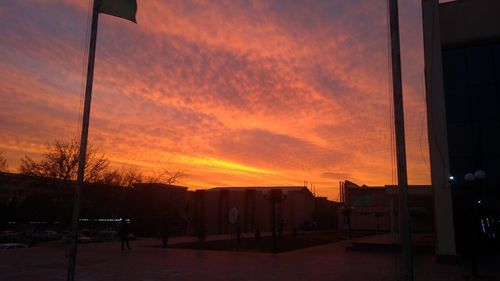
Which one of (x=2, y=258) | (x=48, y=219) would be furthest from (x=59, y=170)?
(x=48, y=219)

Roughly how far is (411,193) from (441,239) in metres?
23.7

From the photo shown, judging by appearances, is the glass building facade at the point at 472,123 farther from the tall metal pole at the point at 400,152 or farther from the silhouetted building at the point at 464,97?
the tall metal pole at the point at 400,152

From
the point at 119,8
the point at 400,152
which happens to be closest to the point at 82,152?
the point at 119,8

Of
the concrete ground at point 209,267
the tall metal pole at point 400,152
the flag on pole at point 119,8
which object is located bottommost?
the concrete ground at point 209,267

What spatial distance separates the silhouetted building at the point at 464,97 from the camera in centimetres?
2233

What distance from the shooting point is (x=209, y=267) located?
18.7m

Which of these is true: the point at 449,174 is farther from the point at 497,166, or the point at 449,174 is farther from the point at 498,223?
the point at 498,223

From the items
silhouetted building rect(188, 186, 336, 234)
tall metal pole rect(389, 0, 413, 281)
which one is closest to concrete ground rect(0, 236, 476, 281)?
tall metal pole rect(389, 0, 413, 281)

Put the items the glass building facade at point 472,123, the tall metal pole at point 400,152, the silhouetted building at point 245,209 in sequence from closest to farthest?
1. the tall metal pole at point 400,152
2. the glass building facade at point 472,123
3. the silhouetted building at point 245,209

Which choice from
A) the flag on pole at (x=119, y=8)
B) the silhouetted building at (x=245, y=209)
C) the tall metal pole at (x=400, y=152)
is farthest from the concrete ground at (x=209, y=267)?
the silhouetted building at (x=245, y=209)

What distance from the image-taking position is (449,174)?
845 inches

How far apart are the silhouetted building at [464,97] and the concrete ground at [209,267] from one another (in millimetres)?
4230

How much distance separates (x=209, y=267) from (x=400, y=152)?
11.2m

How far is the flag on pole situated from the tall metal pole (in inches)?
271
